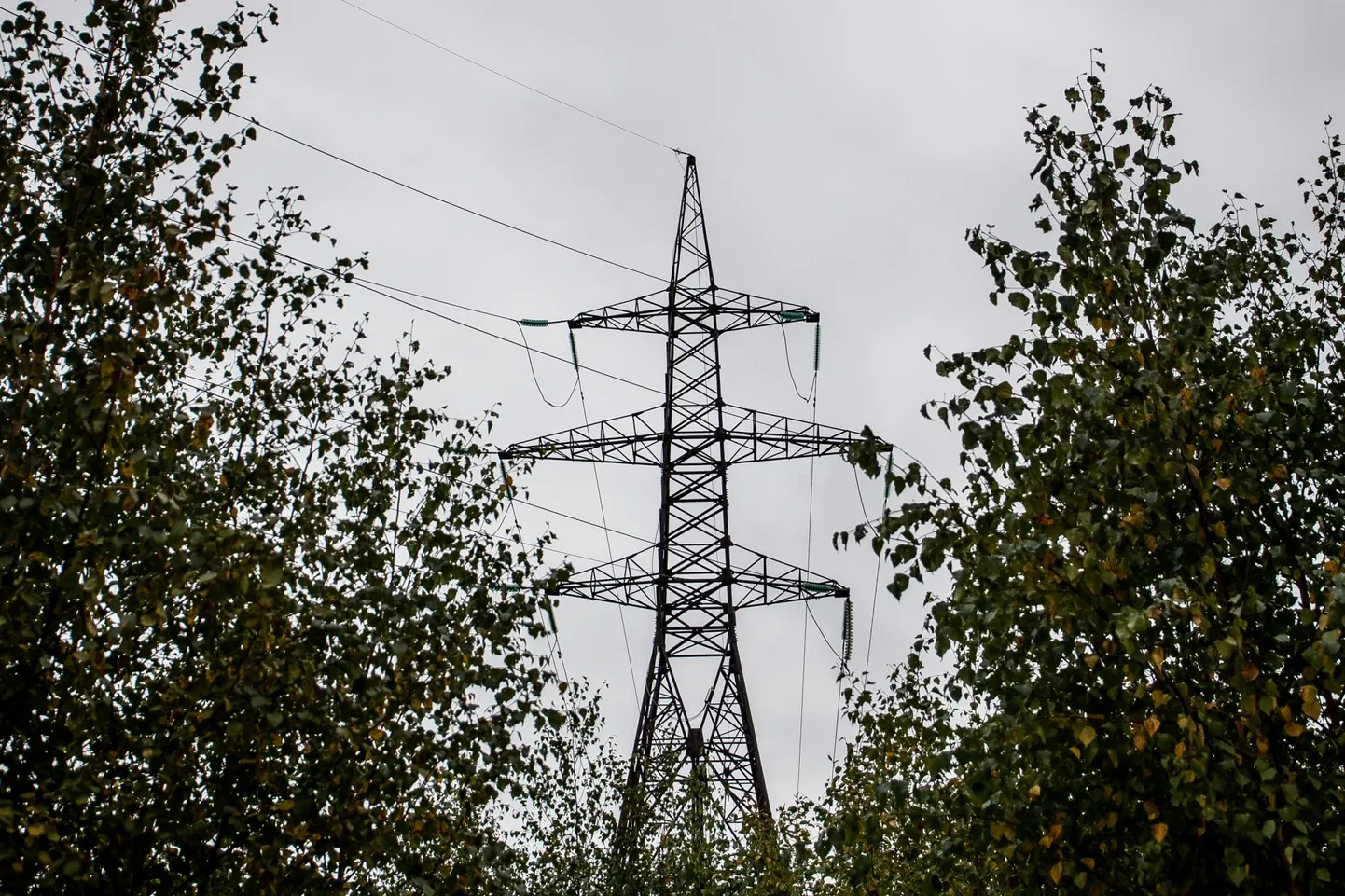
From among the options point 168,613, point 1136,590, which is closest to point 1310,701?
point 1136,590

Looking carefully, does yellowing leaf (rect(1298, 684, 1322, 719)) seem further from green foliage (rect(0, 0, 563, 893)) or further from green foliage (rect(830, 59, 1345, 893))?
green foliage (rect(0, 0, 563, 893))

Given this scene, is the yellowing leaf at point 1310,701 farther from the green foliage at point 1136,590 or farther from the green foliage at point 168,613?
the green foliage at point 168,613

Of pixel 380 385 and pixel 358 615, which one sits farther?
pixel 380 385

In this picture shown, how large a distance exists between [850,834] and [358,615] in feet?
12.8

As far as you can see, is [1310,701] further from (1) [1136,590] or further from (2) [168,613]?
(2) [168,613]

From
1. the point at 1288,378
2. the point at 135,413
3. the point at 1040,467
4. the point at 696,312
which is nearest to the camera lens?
the point at 135,413

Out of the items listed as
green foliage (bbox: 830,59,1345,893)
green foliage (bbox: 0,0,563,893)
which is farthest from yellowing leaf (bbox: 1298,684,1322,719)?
green foliage (bbox: 0,0,563,893)

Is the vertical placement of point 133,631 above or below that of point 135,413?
below

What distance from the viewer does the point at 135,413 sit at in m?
7.34

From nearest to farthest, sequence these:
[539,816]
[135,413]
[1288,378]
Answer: [135,413] < [1288,378] < [539,816]

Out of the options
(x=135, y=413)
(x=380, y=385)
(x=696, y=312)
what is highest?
(x=696, y=312)

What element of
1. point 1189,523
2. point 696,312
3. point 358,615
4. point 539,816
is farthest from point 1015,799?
point 696,312

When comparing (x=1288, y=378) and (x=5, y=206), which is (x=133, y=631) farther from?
(x=1288, y=378)

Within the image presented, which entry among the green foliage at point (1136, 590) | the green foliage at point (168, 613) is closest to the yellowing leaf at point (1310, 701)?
the green foliage at point (1136, 590)
